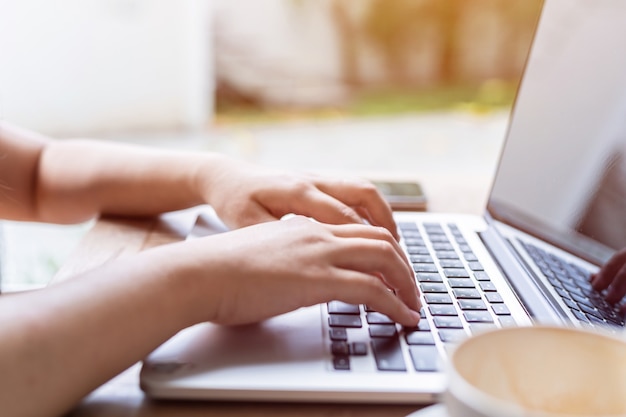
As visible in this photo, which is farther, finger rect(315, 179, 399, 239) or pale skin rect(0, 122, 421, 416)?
finger rect(315, 179, 399, 239)

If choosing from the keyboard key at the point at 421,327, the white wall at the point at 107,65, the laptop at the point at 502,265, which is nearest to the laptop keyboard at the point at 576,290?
the laptop at the point at 502,265

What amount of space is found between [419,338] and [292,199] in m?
0.21

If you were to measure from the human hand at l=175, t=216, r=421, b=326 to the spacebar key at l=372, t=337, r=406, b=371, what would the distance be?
0.9 inches

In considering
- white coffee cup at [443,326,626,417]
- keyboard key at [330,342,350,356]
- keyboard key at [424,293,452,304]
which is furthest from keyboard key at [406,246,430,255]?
white coffee cup at [443,326,626,417]

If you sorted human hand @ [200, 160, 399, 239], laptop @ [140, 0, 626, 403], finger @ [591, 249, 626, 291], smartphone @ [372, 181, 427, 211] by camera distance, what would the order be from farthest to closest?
smartphone @ [372, 181, 427, 211], human hand @ [200, 160, 399, 239], finger @ [591, 249, 626, 291], laptop @ [140, 0, 626, 403]

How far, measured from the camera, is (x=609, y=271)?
509 millimetres

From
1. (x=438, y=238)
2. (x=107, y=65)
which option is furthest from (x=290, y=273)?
(x=107, y=65)

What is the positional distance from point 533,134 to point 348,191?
0.21 m

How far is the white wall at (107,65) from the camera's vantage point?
80.0 inches

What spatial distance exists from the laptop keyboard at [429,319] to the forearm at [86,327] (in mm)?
103

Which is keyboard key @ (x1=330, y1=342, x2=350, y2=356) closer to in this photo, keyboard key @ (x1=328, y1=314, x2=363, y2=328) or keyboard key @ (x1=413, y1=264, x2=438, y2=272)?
keyboard key @ (x1=328, y1=314, x2=363, y2=328)

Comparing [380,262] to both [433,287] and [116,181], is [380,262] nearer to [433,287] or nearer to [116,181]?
[433,287]

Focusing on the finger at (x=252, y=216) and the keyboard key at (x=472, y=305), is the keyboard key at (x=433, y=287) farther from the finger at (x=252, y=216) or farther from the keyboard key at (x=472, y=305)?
the finger at (x=252, y=216)

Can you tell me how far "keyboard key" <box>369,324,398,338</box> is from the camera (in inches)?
17.8
